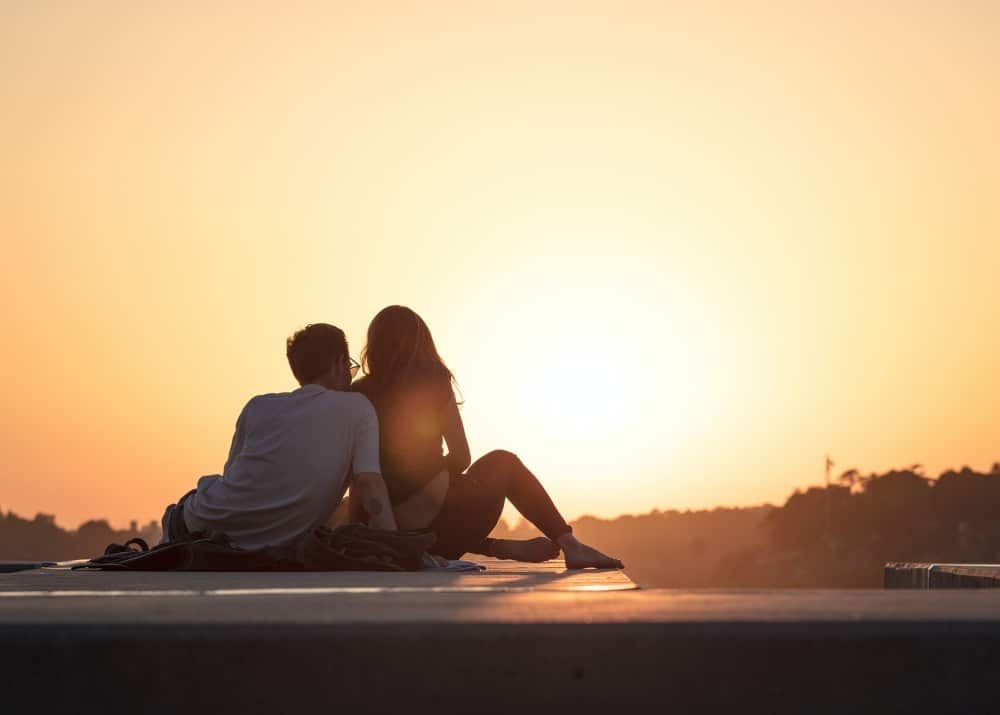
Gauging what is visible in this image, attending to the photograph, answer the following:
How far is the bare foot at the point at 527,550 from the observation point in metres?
8.93

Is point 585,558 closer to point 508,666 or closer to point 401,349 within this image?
point 401,349

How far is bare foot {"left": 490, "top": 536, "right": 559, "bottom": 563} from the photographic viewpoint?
8.93 metres

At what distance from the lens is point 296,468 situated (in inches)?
300

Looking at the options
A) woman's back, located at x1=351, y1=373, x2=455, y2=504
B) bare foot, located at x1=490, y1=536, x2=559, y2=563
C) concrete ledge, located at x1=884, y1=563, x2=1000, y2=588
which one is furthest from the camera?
bare foot, located at x1=490, y1=536, x2=559, y2=563

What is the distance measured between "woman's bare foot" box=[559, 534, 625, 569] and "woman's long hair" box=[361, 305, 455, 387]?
47.3 inches

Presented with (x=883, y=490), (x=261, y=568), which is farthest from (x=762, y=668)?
(x=883, y=490)

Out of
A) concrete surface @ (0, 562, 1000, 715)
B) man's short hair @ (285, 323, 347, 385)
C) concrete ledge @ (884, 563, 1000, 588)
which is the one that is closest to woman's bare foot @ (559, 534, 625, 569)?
man's short hair @ (285, 323, 347, 385)

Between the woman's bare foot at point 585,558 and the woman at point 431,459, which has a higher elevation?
the woman at point 431,459

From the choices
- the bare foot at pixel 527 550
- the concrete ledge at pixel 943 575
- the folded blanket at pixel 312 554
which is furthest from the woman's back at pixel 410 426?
the concrete ledge at pixel 943 575

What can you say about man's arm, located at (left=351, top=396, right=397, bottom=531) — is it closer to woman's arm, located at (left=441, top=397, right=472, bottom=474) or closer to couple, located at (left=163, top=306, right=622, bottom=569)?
couple, located at (left=163, top=306, right=622, bottom=569)

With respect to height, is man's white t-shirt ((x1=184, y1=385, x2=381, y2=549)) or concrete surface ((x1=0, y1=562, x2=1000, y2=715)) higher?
man's white t-shirt ((x1=184, y1=385, x2=381, y2=549))

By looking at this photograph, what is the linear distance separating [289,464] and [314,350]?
65cm

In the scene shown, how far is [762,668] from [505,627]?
21.1 inches

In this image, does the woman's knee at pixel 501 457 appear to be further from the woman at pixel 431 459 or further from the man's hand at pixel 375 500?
the man's hand at pixel 375 500
